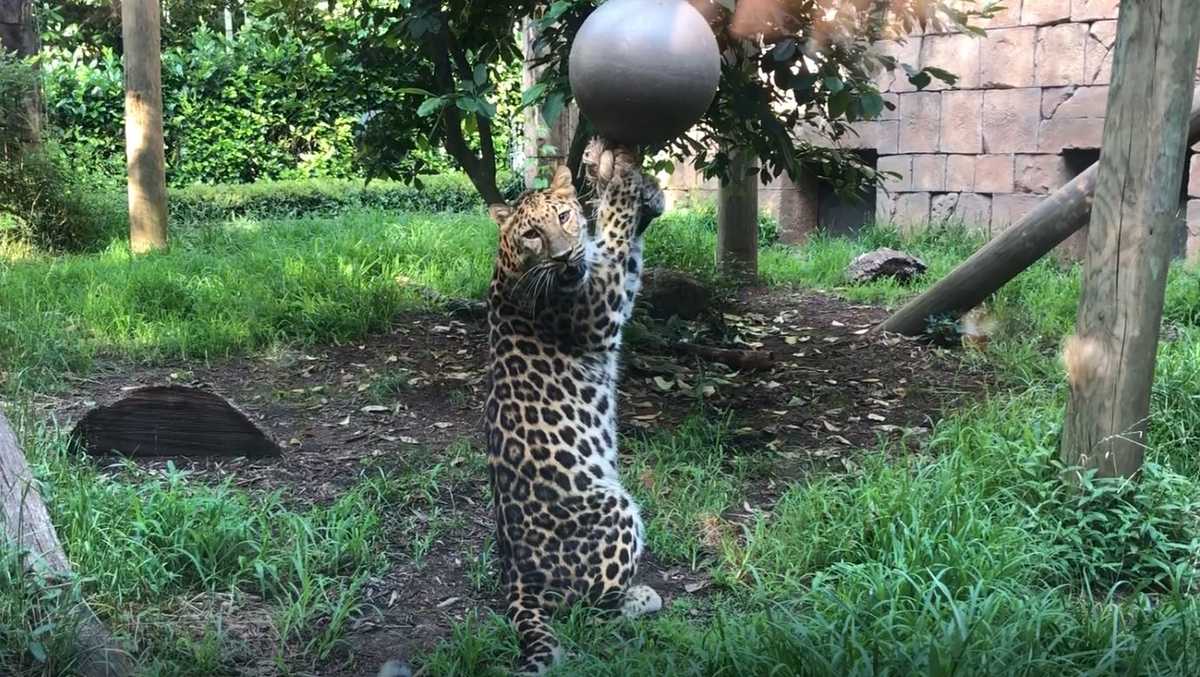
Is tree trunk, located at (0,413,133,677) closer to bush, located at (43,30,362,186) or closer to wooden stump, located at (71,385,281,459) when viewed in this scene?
wooden stump, located at (71,385,281,459)

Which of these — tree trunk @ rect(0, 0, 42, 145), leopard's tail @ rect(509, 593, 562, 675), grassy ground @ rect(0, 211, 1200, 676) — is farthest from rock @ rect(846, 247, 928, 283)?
tree trunk @ rect(0, 0, 42, 145)

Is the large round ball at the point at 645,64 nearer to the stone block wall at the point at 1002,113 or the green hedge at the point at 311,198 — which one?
the stone block wall at the point at 1002,113

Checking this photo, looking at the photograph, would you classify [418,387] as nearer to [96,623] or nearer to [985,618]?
[96,623]

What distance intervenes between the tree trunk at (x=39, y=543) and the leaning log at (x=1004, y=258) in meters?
5.74

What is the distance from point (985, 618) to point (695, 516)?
1.75m

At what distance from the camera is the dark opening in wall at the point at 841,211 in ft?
41.8

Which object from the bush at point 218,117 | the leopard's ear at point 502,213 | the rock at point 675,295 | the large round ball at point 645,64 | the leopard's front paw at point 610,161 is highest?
the bush at point 218,117

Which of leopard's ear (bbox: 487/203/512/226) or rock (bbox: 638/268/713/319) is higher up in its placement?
leopard's ear (bbox: 487/203/512/226)

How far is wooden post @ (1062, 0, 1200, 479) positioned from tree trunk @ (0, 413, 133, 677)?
3.72 meters

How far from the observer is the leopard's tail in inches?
139

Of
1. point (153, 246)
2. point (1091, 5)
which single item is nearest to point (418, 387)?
point (153, 246)

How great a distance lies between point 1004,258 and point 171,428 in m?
5.36

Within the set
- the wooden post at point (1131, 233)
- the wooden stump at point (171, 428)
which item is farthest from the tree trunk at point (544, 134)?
the wooden post at point (1131, 233)

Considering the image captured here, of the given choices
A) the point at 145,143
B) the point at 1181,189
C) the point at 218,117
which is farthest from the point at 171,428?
the point at 218,117
